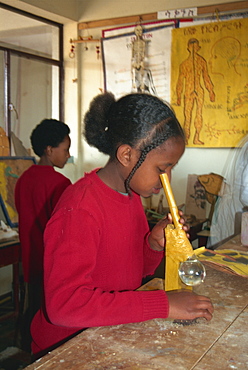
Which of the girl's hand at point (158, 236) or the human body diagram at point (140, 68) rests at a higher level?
the human body diagram at point (140, 68)

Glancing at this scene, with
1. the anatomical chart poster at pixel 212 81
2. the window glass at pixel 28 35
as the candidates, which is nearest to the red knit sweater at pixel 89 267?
the anatomical chart poster at pixel 212 81

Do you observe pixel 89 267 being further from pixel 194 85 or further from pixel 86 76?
pixel 86 76

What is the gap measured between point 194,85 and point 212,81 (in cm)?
15

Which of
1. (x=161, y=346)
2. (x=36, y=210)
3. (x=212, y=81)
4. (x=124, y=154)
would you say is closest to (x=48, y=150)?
(x=36, y=210)

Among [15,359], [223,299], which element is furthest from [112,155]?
[15,359]

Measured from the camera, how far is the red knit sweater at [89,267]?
98 cm

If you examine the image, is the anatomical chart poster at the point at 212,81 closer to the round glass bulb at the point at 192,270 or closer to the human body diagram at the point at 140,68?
the human body diagram at the point at 140,68

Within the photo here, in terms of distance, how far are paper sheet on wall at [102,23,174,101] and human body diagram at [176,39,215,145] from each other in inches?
5.8

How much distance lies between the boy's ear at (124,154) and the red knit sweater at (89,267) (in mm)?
98

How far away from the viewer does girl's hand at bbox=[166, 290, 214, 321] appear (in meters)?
1.02

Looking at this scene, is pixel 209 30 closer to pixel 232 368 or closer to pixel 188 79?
pixel 188 79

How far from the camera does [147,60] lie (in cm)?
A: 365

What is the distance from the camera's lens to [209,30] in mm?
3307

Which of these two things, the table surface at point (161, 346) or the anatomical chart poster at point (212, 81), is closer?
the table surface at point (161, 346)
